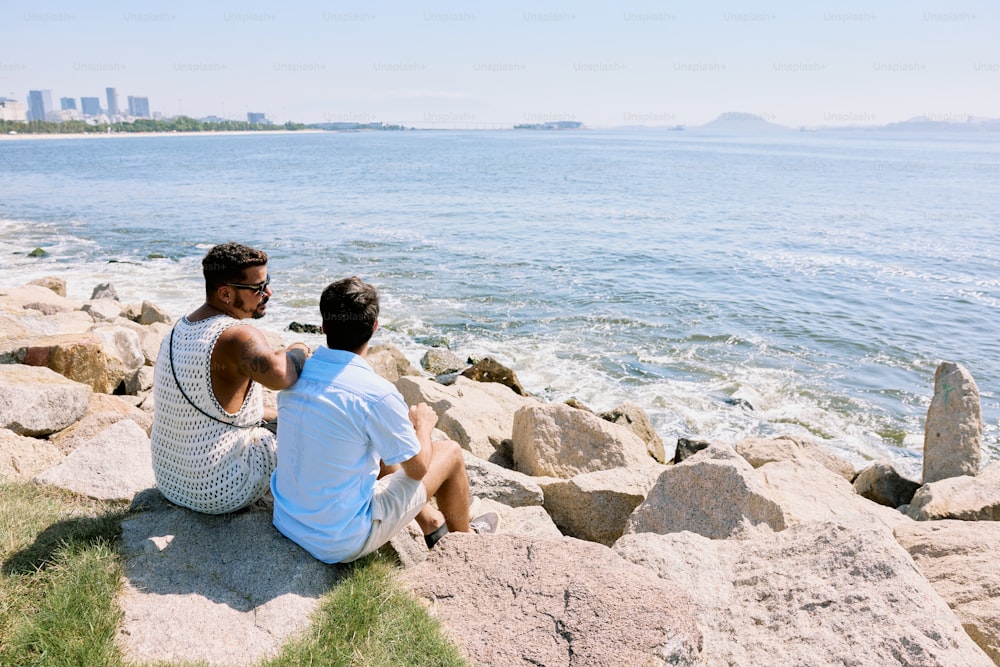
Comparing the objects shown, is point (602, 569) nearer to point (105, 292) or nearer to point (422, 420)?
point (422, 420)

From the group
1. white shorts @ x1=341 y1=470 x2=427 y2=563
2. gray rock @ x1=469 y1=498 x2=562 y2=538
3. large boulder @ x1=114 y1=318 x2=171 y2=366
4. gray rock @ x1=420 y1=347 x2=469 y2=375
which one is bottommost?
gray rock @ x1=420 y1=347 x2=469 y2=375

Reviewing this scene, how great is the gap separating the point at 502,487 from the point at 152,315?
40.7ft

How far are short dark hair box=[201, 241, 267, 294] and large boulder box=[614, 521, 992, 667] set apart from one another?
3.06 m

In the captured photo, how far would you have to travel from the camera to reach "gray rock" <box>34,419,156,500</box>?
5.30 metres

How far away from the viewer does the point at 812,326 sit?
18359mm

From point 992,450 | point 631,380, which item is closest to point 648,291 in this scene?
point 631,380

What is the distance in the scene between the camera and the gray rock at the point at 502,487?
21.5ft

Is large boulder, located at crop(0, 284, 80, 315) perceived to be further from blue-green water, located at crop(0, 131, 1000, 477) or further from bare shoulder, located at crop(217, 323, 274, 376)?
bare shoulder, located at crop(217, 323, 274, 376)

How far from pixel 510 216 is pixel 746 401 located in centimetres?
2451

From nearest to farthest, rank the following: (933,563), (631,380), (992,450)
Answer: (933,563)
(992,450)
(631,380)

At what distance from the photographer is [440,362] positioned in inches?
571

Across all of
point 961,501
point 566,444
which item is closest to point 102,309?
point 566,444

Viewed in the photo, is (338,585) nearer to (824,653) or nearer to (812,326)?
(824,653)

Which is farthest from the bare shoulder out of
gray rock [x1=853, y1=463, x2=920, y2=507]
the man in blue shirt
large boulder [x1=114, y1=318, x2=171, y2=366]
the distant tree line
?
the distant tree line
